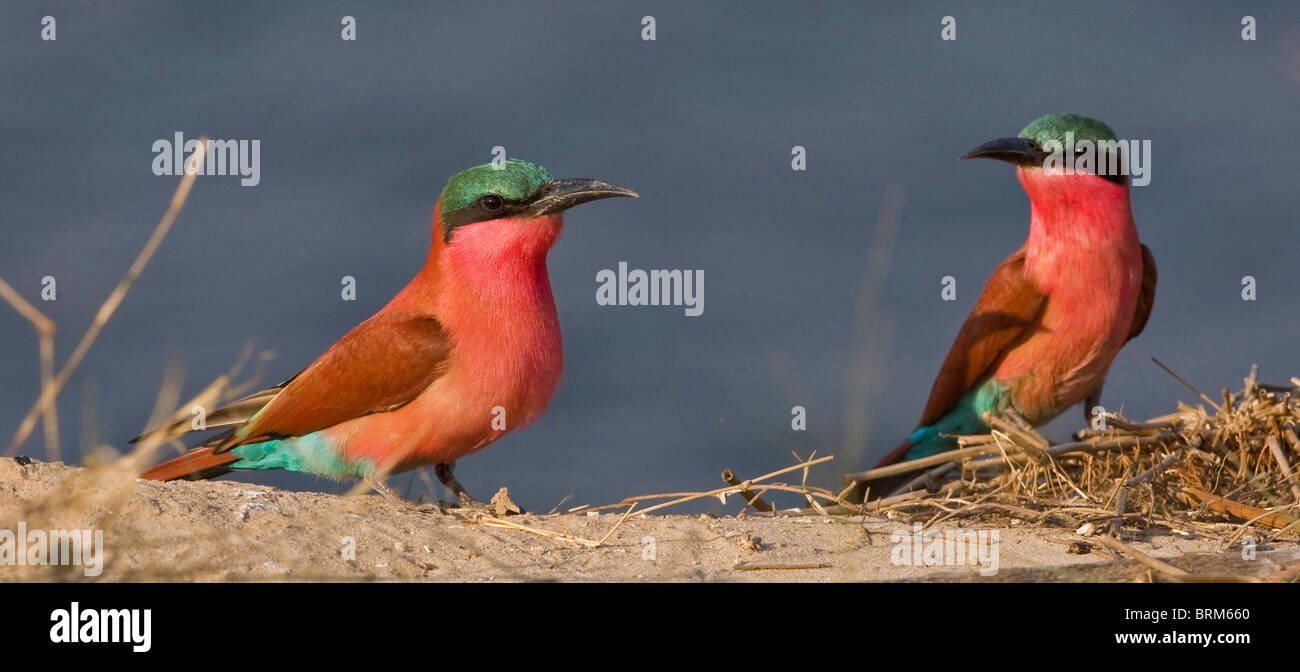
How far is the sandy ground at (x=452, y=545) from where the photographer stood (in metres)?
3.91

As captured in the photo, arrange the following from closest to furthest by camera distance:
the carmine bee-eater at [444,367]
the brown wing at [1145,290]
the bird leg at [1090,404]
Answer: the carmine bee-eater at [444,367] < the brown wing at [1145,290] < the bird leg at [1090,404]

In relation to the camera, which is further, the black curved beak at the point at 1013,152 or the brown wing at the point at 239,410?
the black curved beak at the point at 1013,152

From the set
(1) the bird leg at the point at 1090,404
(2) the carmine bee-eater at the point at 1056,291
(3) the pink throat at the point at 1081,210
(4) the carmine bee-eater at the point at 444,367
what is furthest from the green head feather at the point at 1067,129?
(4) the carmine bee-eater at the point at 444,367

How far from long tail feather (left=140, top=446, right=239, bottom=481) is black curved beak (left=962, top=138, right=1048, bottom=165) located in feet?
9.95

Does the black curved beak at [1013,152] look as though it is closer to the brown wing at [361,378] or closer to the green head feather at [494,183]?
the green head feather at [494,183]

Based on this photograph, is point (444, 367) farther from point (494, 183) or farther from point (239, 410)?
point (239, 410)

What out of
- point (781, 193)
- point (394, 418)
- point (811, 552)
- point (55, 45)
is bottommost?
point (811, 552)

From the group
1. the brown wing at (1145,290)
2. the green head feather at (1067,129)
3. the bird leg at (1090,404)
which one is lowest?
the bird leg at (1090,404)

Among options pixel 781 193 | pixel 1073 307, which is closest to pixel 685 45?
pixel 781 193

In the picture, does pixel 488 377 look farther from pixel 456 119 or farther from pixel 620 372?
pixel 456 119

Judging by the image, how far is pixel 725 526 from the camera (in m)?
4.70

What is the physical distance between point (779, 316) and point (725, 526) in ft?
31.1

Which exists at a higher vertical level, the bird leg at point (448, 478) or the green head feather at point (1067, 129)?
the green head feather at point (1067, 129)

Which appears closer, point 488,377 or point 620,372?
point 488,377
